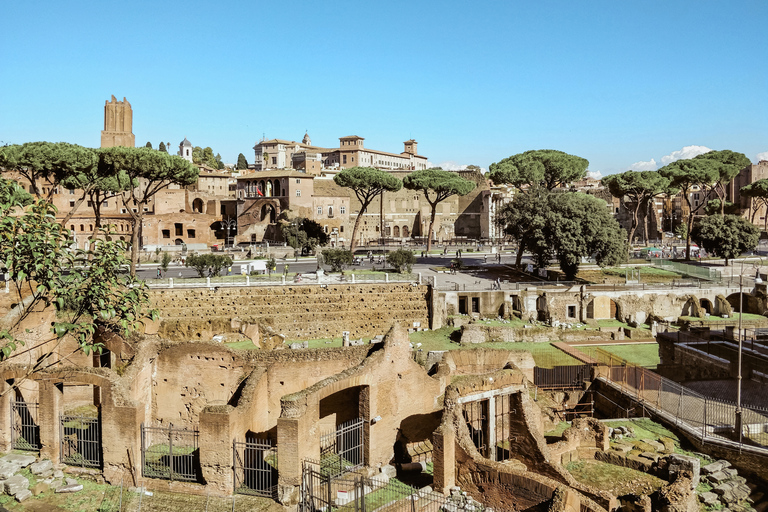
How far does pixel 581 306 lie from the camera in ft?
102

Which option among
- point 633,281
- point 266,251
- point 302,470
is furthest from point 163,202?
point 302,470

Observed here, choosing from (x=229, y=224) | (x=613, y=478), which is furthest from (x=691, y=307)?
(x=229, y=224)

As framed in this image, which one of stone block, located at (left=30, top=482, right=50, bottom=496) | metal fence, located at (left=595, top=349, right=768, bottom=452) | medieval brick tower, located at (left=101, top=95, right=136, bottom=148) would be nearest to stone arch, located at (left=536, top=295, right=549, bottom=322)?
metal fence, located at (left=595, top=349, right=768, bottom=452)

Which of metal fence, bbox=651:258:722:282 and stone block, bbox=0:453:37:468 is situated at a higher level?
metal fence, bbox=651:258:722:282

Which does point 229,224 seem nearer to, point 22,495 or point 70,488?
point 70,488

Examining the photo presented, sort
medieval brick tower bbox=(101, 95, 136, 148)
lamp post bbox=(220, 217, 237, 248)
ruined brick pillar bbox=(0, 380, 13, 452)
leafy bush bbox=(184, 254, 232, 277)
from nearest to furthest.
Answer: ruined brick pillar bbox=(0, 380, 13, 452) → leafy bush bbox=(184, 254, 232, 277) → lamp post bbox=(220, 217, 237, 248) → medieval brick tower bbox=(101, 95, 136, 148)

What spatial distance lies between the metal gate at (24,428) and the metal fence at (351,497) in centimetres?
612

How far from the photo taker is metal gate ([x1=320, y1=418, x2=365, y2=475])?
519 inches

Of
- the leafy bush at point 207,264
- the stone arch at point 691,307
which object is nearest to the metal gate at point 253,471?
the leafy bush at point 207,264

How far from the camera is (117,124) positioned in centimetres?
7469

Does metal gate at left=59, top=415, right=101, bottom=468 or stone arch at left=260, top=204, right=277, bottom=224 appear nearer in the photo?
metal gate at left=59, top=415, right=101, bottom=468

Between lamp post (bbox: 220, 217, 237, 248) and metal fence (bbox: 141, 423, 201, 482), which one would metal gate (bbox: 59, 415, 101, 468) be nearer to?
metal fence (bbox: 141, 423, 201, 482)

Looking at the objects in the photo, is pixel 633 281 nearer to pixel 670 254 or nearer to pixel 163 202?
pixel 670 254

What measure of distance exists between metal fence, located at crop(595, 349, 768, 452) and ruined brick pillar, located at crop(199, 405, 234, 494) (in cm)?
1047
